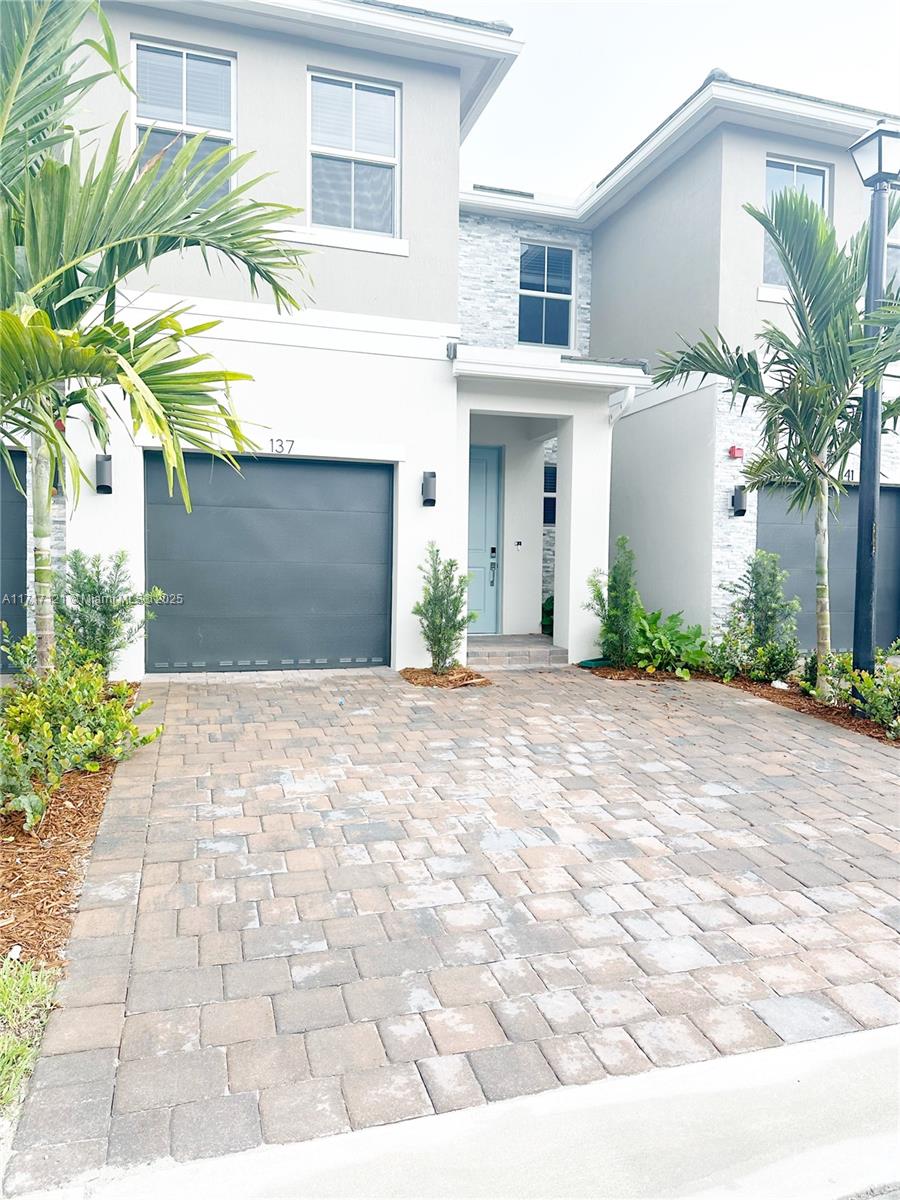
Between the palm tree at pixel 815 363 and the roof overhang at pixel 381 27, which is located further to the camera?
the roof overhang at pixel 381 27

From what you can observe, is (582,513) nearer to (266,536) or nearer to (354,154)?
(266,536)

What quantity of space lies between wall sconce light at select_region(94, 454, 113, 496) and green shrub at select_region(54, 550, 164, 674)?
25.0 inches

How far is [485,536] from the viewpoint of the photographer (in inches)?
408

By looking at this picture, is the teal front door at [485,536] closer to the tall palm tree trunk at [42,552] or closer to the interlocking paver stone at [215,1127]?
the tall palm tree trunk at [42,552]

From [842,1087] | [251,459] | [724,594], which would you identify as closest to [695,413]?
[724,594]

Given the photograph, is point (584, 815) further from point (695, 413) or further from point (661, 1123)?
point (695, 413)

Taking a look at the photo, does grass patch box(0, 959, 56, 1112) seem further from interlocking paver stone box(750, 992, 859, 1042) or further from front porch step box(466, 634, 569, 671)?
front porch step box(466, 634, 569, 671)

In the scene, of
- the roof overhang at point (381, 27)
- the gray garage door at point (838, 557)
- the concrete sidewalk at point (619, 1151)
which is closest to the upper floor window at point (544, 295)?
the roof overhang at point (381, 27)

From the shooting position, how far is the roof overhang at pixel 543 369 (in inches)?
326

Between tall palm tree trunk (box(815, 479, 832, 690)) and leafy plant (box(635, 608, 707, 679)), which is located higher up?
tall palm tree trunk (box(815, 479, 832, 690))

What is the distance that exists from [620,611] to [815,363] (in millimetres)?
3066

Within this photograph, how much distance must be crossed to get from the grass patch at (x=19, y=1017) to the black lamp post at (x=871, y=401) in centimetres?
631

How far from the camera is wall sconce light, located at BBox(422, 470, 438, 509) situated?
27.5ft

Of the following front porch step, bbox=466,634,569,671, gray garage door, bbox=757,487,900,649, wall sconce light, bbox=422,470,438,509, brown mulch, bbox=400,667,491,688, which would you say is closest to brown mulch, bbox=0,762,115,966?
brown mulch, bbox=400,667,491,688
